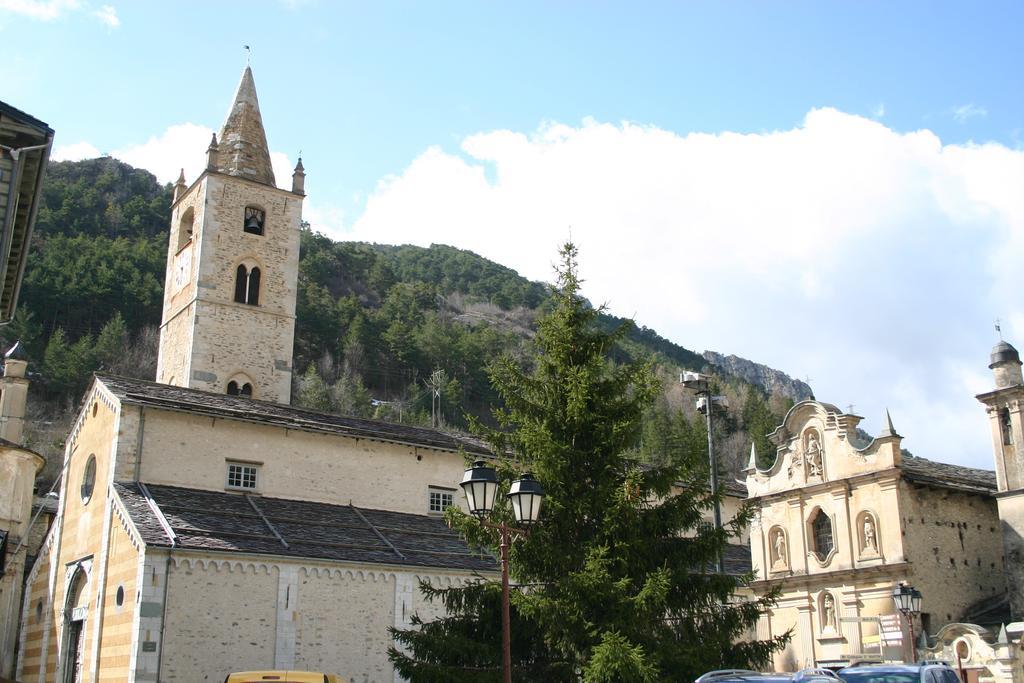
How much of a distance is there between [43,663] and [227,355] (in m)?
13.9

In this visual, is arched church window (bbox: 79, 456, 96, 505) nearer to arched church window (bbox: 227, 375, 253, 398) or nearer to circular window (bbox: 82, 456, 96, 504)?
circular window (bbox: 82, 456, 96, 504)

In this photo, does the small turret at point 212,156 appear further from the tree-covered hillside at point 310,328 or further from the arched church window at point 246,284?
the tree-covered hillside at point 310,328

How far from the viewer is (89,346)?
72.6 m

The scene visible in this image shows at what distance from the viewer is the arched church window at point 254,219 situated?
40750mm

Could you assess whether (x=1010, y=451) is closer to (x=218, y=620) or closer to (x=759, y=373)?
(x=218, y=620)

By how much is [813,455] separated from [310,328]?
62357 mm

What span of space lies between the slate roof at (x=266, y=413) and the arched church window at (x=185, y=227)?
13.0 meters

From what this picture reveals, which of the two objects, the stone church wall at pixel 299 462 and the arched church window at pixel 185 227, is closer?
the stone church wall at pixel 299 462

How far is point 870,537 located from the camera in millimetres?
30344

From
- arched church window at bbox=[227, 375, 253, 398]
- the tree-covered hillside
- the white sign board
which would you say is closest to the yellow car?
the white sign board

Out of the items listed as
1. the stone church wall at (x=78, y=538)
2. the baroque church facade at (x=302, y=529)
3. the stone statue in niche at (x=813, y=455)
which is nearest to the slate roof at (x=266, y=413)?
the baroque church facade at (x=302, y=529)

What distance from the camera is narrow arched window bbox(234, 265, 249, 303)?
128 ft

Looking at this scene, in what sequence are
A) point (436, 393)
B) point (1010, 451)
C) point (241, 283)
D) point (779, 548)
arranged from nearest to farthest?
1. point (1010, 451)
2. point (779, 548)
3. point (241, 283)
4. point (436, 393)

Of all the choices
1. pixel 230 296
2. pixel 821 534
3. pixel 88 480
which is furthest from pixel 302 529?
pixel 821 534
